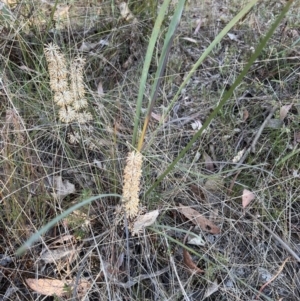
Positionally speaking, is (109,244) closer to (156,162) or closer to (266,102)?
(156,162)

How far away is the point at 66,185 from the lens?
1.20m

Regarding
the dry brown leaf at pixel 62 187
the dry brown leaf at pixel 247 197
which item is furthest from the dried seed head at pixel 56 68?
the dry brown leaf at pixel 247 197

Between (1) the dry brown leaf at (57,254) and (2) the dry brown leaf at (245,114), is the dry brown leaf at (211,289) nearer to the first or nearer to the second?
(1) the dry brown leaf at (57,254)

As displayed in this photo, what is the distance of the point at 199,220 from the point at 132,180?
345 millimetres

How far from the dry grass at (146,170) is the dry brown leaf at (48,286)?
0.7 inches

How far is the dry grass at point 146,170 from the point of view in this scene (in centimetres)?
107

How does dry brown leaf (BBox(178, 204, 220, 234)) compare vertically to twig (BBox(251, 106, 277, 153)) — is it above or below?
below

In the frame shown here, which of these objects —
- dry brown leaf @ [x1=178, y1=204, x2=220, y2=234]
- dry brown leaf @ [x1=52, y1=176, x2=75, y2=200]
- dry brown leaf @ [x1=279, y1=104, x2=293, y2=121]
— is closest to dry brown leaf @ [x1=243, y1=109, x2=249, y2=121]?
dry brown leaf @ [x1=279, y1=104, x2=293, y2=121]

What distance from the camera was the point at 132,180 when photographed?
93cm

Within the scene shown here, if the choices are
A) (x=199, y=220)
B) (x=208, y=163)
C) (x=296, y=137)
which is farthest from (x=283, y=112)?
(x=199, y=220)

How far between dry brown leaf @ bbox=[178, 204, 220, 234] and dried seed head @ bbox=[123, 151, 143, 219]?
24cm

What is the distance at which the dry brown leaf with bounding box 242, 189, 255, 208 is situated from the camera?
1180mm

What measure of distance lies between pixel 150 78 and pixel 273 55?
0.49 metres

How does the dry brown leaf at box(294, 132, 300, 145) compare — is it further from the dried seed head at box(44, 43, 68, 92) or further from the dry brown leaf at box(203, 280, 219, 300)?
the dried seed head at box(44, 43, 68, 92)
